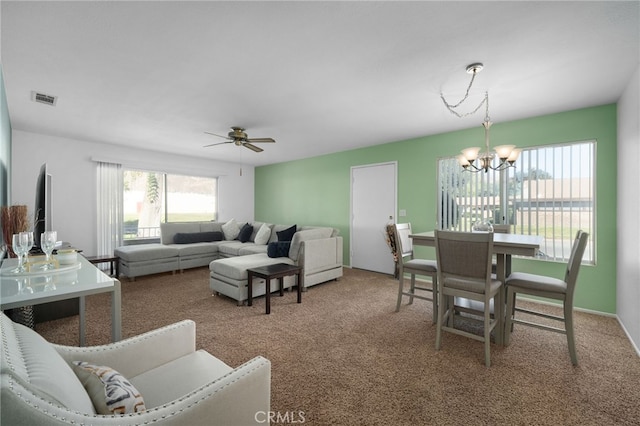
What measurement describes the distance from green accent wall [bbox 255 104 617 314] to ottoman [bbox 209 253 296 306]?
229 centimetres

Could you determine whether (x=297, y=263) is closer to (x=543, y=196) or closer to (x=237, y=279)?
(x=237, y=279)

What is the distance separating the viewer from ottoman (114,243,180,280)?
178 inches

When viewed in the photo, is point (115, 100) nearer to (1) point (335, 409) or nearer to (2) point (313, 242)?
(2) point (313, 242)

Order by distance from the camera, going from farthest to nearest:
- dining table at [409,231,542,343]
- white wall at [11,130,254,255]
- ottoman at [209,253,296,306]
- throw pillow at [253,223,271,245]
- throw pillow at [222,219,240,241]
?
throw pillow at [222,219,240,241] < throw pillow at [253,223,271,245] < white wall at [11,130,254,255] < ottoman at [209,253,296,306] < dining table at [409,231,542,343]

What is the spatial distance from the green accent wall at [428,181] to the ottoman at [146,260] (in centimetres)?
272

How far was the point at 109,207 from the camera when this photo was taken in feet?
17.2

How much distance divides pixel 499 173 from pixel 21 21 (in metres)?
4.89

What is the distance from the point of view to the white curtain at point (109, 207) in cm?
514

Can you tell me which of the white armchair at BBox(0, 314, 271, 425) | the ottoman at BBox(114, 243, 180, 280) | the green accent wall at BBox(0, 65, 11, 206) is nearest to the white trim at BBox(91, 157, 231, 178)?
the ottoman at BBox(114, 243, 180, 280)

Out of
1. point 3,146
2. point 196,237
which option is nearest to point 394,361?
point 3,146

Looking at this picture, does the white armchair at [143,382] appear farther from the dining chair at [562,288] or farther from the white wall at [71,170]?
the white wall at [71,170]

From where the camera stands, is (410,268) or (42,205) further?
(410,268)

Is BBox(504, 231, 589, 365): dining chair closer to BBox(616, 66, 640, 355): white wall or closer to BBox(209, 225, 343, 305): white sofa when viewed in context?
BBox(616, 66, 640, 355): white wall

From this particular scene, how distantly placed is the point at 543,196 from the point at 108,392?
176 inches
